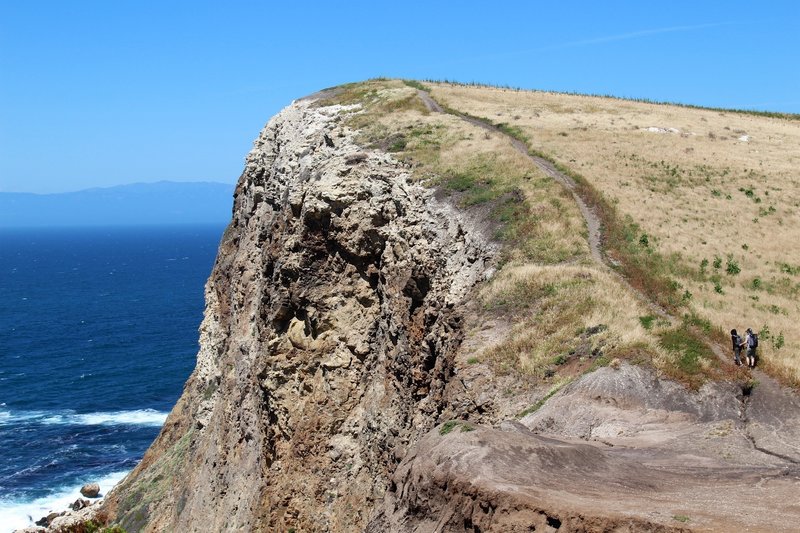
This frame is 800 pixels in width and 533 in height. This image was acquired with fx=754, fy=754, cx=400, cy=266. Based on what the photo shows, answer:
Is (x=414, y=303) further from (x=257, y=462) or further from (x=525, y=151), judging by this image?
(x=525, y=151)

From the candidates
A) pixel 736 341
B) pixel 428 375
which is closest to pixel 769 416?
pixel 736 341

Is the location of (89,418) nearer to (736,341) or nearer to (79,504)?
(79,504)

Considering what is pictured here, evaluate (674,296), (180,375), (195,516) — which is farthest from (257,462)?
(180,375)

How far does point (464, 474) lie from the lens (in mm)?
14375

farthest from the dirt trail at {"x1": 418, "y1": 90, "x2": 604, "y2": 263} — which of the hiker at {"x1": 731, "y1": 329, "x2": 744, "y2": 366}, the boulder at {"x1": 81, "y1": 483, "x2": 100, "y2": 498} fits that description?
the boulder at {"x1": 81, "y1": 483, "x2": 100, "y2": 498}

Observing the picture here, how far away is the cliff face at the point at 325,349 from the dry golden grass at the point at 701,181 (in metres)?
10.0

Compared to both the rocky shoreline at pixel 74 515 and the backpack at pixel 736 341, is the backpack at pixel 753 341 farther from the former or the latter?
the rocky shoreline at pixel 74 515

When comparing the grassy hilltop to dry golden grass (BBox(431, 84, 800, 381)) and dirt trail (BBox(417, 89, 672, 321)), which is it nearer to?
dry golden grass (BBox(431, 84, 800, 381))

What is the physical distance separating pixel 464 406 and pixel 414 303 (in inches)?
368

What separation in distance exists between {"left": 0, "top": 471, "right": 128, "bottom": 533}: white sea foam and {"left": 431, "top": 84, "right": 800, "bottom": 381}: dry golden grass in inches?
1742

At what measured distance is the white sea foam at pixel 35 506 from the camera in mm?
57531

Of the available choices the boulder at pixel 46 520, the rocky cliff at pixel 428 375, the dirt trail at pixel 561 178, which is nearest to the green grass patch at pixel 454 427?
the rocky cliff at pixel 428 375

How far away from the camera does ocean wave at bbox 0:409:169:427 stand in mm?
77312

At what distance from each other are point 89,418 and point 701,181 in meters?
63.6
